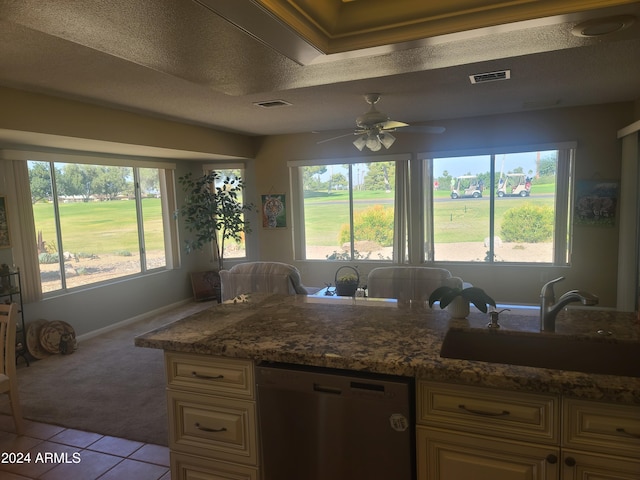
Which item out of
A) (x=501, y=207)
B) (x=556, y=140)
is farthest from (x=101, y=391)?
(x=556, y=140)

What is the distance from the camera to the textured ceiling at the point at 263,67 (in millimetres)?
1637

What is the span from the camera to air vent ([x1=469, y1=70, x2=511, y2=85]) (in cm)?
341

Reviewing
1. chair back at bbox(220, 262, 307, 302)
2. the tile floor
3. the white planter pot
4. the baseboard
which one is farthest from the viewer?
the baseboard

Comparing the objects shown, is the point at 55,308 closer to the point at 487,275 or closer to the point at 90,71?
the point at 90,71

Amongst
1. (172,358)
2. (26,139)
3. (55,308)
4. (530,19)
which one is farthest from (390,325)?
(55,308)

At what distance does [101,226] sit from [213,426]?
451 centimetres

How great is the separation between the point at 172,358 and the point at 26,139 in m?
3.35

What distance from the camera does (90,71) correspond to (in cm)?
300

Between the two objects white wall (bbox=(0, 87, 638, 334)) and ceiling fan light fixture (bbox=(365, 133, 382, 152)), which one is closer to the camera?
ceiling fan light fixture (bbox=(365, 133, 382, 152))

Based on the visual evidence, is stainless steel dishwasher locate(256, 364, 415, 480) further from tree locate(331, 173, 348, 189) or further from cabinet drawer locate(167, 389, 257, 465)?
tree locate(331, 173, 348, 189)

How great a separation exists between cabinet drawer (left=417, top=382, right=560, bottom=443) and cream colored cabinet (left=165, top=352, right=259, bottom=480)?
0.74m

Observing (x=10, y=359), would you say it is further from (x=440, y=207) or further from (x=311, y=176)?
(x=440, y=207)

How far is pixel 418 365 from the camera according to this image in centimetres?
150

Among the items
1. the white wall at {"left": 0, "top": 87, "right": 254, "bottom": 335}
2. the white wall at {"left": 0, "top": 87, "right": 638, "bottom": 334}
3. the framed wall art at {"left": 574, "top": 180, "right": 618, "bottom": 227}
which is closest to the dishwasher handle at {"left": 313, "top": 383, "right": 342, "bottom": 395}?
the white wall at {"left": 0, "top": 87, "right": 254, "bottom": 335}
